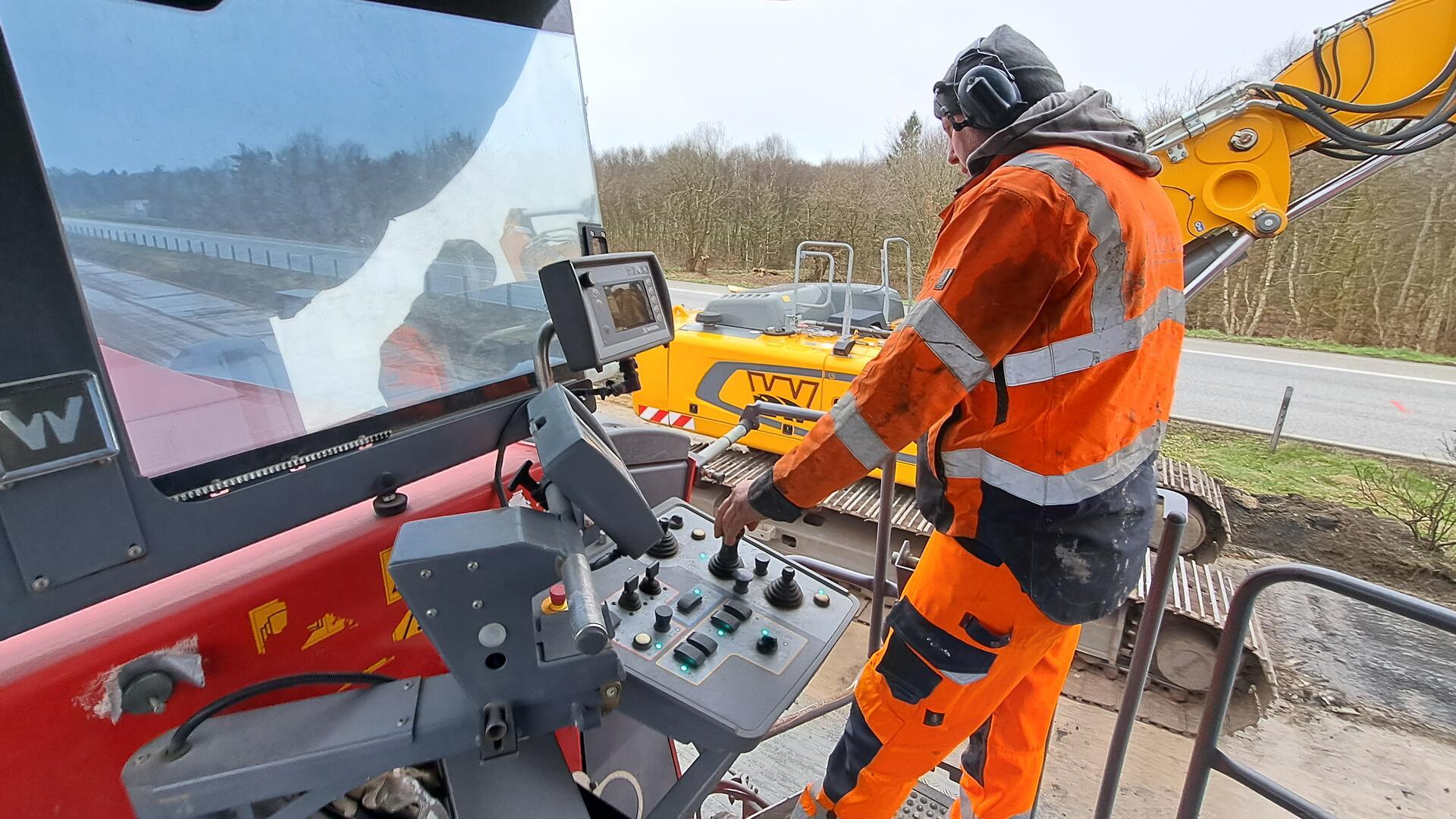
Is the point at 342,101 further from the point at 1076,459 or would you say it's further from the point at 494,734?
the point at 1076,459

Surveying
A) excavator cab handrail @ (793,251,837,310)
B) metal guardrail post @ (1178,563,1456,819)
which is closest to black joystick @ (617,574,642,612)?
metal guardrail post @ (1178,563,1456,819)

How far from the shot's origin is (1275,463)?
8109 mm

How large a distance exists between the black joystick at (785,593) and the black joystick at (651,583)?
Result: 24 centimetres

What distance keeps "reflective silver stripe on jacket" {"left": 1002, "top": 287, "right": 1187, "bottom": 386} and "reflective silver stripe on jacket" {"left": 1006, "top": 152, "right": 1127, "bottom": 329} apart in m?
0.03

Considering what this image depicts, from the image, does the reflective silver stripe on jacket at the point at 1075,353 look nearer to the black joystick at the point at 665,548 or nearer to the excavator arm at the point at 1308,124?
the black joystick at the point at 665,548

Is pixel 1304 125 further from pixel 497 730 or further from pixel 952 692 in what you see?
pixel 497 730

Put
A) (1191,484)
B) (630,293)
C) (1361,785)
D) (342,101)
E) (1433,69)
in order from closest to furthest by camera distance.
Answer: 1. (342,101)
2. (630,293)
3. (1433,69)
4. (1361,785)
5. (1191,484)

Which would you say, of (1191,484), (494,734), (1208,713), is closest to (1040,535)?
(1208,713)

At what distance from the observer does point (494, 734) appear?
3.82 feet

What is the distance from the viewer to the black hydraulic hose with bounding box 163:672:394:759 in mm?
1135

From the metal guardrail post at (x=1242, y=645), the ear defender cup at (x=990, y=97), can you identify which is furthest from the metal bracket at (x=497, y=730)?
the ear defender cup at (x=990, y=97)

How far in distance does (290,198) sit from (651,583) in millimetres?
1030

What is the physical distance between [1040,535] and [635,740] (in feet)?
4.19

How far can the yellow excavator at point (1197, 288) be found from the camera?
3297 mm
